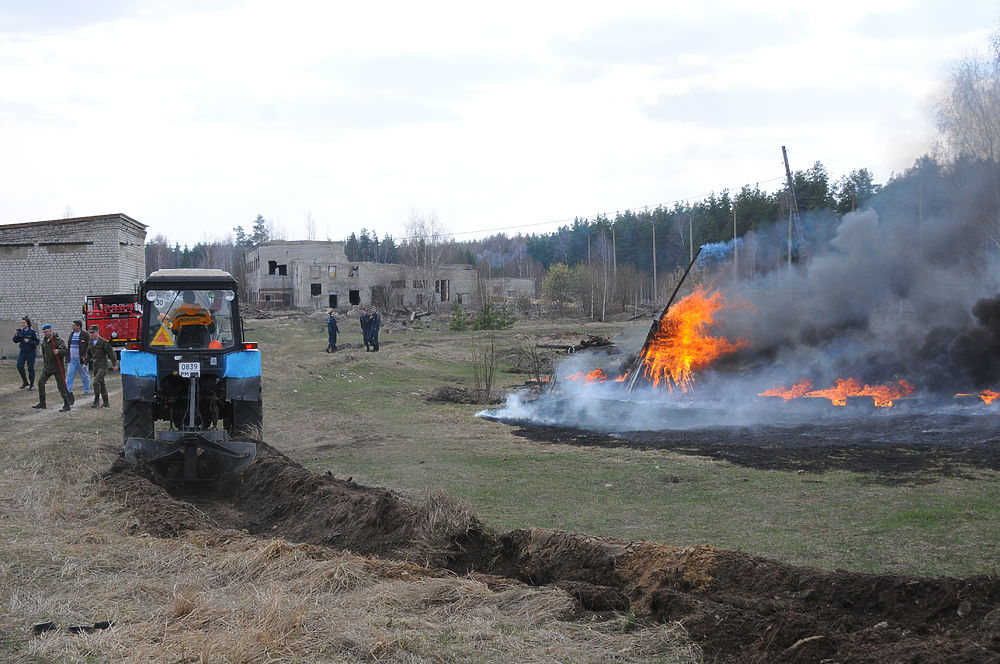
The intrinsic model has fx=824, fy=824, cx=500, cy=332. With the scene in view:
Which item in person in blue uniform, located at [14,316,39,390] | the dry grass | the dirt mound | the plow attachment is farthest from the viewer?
person in blue uniform, located at [14,316,39,390]

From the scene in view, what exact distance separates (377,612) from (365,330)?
29323 mm

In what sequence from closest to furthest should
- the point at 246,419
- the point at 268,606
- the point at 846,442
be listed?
the point at 268,606 < the point at 246,419 < the point at 846,442

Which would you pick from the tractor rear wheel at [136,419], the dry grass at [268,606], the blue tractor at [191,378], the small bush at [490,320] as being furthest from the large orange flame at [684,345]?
the small bush at [490,320]

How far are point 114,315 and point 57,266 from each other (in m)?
7.31

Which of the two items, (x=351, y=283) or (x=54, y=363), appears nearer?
(x=54, y=363)

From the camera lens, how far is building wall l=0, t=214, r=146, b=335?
32.1m

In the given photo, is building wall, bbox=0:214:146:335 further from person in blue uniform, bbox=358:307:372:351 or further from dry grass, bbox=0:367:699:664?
dry grass, bbox=0:367:699:664

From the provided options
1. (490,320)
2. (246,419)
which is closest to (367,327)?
(490,320)

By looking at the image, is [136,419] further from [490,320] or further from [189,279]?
[490,320]

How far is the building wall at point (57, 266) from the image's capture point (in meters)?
32.1

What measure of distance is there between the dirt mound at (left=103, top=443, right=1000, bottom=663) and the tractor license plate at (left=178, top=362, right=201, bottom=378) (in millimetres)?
1951

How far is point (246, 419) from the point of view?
12.0 metres

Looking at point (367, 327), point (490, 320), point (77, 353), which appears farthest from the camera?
point (490, 320)

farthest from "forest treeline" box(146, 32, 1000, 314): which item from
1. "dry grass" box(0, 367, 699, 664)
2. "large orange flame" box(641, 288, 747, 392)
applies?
"dry grass" box(0, 367, 699, 664)
